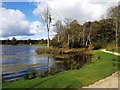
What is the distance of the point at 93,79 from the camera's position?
46.6 ft

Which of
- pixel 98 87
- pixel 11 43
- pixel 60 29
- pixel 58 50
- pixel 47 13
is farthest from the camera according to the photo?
pixel 11 43

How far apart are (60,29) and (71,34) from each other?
3.53 metres

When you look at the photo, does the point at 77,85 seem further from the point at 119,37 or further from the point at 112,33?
the point at 112,33

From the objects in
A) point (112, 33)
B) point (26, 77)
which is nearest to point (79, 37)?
point (112, 33)

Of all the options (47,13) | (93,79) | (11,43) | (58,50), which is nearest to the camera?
(93,79)

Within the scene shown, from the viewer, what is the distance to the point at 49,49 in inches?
2089

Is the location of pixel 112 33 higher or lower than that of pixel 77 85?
higher

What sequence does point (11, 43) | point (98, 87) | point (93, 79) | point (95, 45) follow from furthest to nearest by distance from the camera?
point (11, 43) < point (95, 45) < point (93, 79) < point (98, 87)

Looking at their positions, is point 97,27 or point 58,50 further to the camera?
point 97,27

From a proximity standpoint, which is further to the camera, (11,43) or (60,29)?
(11,43)

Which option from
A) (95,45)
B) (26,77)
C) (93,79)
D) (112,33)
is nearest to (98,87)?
(93,79)

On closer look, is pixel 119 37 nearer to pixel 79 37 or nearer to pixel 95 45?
pixel 95 45

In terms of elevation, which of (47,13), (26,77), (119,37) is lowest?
(26,77)

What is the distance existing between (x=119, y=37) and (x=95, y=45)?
834 cm
